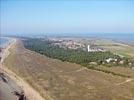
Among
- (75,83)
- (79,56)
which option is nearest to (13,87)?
(75,83)

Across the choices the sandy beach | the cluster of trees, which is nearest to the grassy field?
the sandy beach

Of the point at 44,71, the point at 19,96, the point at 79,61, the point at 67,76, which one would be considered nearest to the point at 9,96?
the point at 19,96

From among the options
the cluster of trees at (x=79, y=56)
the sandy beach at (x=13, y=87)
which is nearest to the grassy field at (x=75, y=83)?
the sandy beach at (x=13, y=87)

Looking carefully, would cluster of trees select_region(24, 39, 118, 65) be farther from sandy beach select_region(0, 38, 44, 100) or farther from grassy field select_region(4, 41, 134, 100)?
sandy beach select_region(0, 38, 44, 100)

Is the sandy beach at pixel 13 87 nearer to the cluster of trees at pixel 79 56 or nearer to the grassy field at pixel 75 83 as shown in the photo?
the grassy field at pixel 75 83

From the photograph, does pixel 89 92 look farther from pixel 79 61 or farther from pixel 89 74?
pixel 79 61

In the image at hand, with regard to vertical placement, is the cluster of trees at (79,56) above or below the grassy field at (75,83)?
above

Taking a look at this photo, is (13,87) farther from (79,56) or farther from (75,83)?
(79,56)

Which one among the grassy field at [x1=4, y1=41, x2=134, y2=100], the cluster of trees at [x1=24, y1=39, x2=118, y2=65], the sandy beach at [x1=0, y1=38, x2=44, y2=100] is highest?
the cluster of trees at [x1=24, y1=39, x2=118, y2=65]
